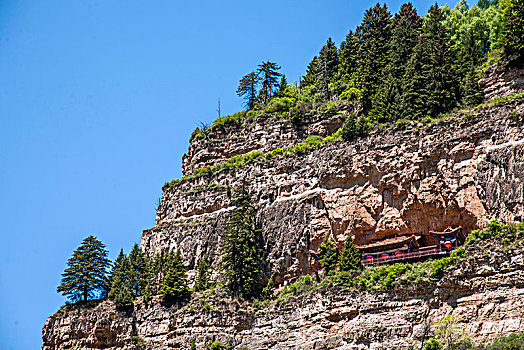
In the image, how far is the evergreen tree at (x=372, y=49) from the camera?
76.2 meters

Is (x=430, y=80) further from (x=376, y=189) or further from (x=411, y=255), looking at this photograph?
(x=411, y=255)

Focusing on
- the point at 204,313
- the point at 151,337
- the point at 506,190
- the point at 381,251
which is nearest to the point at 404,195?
the point at 381,251

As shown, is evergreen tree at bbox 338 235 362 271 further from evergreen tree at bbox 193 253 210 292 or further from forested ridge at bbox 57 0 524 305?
evergreen tree at bbox 193 253 210 292

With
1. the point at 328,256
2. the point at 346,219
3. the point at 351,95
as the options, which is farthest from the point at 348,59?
the point at 328,256

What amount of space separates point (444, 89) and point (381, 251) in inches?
638

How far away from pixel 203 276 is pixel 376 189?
1812 cm

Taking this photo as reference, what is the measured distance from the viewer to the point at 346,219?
6662cm

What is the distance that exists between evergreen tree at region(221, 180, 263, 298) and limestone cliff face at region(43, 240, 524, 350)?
225 cm

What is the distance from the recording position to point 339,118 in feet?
256

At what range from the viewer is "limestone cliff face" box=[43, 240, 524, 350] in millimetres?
54219

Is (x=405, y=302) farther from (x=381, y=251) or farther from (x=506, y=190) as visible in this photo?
(x=506, y=190)

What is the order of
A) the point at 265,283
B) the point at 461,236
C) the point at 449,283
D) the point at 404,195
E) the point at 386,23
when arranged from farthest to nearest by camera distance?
the point at 386,23 → the point at 265,283 → the point at 404,195 → the point at 461,236 → the point at 449,283

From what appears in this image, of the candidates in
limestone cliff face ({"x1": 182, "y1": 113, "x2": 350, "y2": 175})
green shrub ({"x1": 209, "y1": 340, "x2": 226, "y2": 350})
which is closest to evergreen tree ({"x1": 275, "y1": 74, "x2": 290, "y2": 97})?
limestone cliff face ({"x1": 182, "y1": 113, "x2": 350, "y2": 175})

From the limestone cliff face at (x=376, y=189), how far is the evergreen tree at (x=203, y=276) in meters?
0.96
